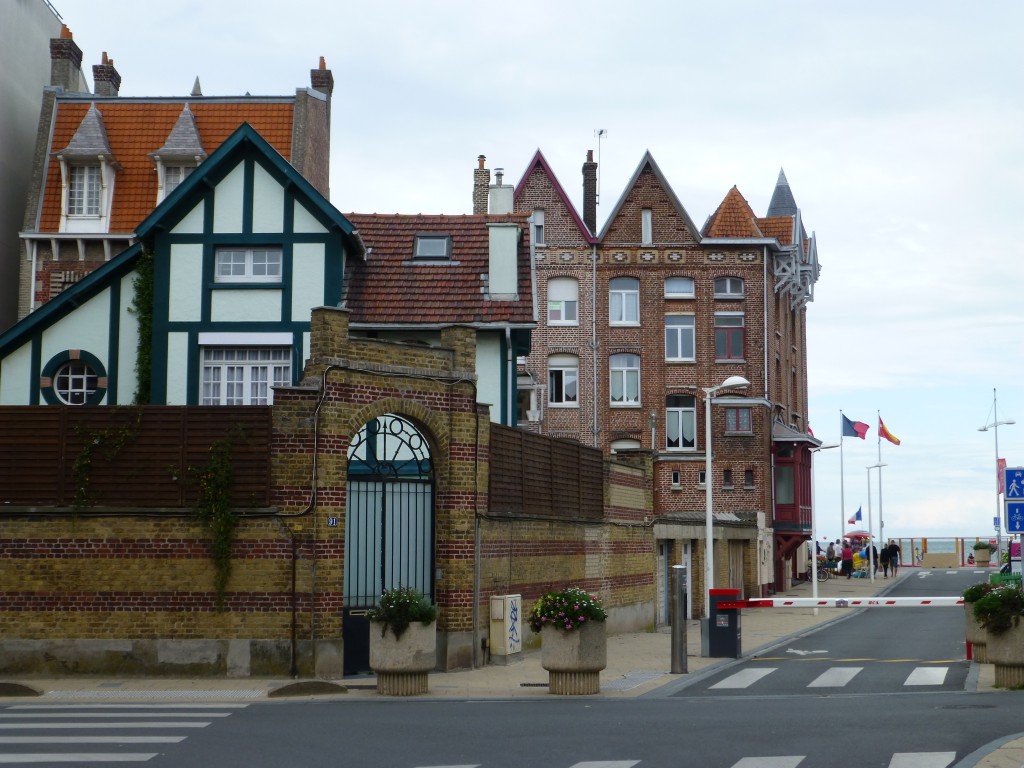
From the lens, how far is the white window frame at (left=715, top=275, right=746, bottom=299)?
51.7 metres

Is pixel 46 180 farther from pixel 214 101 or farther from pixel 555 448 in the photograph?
pixel 555 448

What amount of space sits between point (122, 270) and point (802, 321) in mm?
40213

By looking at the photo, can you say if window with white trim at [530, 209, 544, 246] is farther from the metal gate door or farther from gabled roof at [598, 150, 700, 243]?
the metal gate door

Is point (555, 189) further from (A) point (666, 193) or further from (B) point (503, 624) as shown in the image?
(B) point (503, 624)

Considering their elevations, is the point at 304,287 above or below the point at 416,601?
above

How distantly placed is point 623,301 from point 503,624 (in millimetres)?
31845

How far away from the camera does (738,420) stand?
51.9 meters

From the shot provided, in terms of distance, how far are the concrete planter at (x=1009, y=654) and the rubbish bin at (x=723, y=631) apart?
21.5ft

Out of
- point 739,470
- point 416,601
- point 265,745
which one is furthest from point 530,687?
point 739,470

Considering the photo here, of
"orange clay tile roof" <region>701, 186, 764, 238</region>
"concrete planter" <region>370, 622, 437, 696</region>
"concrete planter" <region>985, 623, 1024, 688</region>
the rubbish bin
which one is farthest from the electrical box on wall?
"orange clay tile roof" <region>701, 186, 764, 238</region>

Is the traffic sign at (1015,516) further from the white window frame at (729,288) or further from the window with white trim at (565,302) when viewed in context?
the window with white trim at (565,302)

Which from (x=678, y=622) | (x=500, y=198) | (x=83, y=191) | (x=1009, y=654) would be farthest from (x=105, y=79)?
(x=1009, y=654)

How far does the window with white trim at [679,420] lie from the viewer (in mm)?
52125

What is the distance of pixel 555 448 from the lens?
26047 mm
